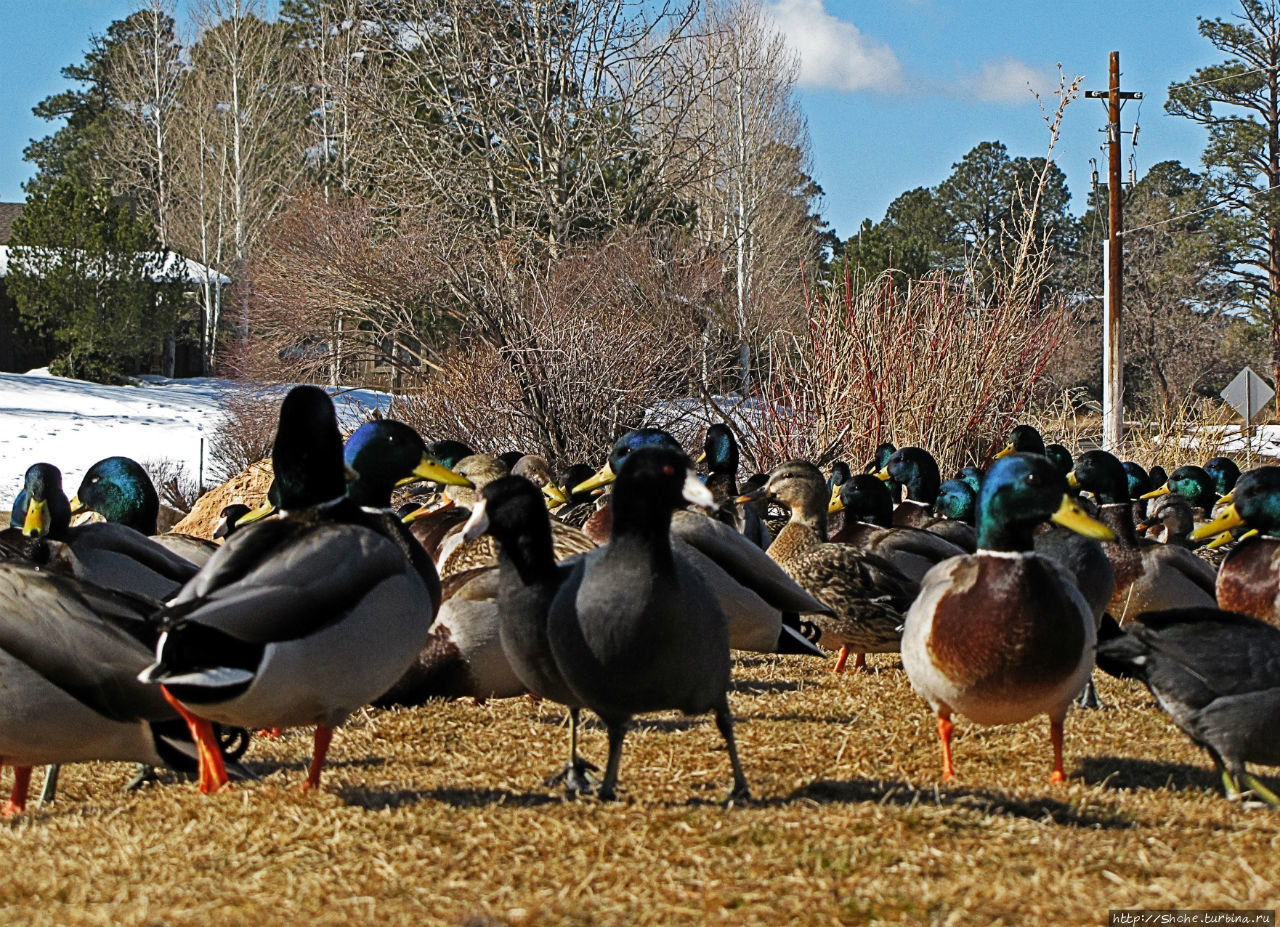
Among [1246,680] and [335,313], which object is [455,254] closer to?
[335,313]

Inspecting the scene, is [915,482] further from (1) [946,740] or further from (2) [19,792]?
(2) [19,792]

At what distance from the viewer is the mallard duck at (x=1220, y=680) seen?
13.2 feet

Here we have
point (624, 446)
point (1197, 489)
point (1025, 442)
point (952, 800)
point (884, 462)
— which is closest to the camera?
point (952, 800)

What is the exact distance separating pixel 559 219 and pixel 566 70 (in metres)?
2.52

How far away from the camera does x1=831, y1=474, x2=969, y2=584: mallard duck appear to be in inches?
297

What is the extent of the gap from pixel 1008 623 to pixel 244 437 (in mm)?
17433

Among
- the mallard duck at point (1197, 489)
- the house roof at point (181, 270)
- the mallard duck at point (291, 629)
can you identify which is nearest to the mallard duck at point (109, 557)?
the mallard duck at point (291, 629)

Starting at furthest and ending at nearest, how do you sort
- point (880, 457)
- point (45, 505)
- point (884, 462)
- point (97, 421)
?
point (97, 421)
point (880, 457)
point (884, 462)
point (45, 505)

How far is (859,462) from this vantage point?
477 inches

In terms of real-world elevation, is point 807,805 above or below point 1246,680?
below

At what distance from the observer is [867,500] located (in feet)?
29.1

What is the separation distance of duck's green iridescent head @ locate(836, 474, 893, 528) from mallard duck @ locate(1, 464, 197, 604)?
411 centimetres

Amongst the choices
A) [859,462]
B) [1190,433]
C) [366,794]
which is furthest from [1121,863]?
[1190,433]

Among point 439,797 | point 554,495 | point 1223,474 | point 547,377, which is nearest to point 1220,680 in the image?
point 439,797
